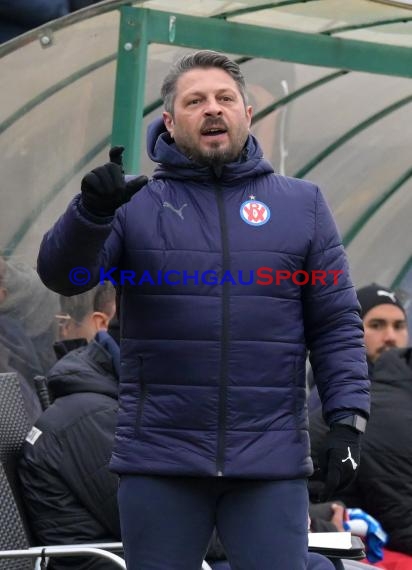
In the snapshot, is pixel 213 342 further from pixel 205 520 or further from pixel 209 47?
pixel 209 47

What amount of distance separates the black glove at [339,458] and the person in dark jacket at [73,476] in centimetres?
119

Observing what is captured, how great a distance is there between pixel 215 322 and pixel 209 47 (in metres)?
3.98

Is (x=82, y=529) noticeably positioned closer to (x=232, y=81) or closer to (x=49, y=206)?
(x=232, y=81)

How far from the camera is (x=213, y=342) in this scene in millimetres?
3395

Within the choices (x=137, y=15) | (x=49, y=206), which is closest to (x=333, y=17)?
(x=137, y=15)

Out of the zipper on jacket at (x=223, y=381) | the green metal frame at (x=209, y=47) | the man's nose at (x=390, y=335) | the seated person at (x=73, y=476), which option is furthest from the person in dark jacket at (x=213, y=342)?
the green metal frame at (x=209, y=47)

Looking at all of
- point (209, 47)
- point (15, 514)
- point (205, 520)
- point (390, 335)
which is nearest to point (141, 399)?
point (205, 520)

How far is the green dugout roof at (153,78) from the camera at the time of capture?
6887 millimetres

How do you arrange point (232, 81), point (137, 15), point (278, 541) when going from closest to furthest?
point (278, 541), point (232, 81), point (137, 15)

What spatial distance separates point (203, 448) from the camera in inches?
132

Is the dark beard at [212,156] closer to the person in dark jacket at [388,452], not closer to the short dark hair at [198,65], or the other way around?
the short dark hair at [198,65]

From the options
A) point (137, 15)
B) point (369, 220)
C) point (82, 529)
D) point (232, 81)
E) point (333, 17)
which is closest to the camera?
point (232, 81)

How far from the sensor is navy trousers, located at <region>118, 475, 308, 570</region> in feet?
11.0

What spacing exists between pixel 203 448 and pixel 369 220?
20.6 feet
